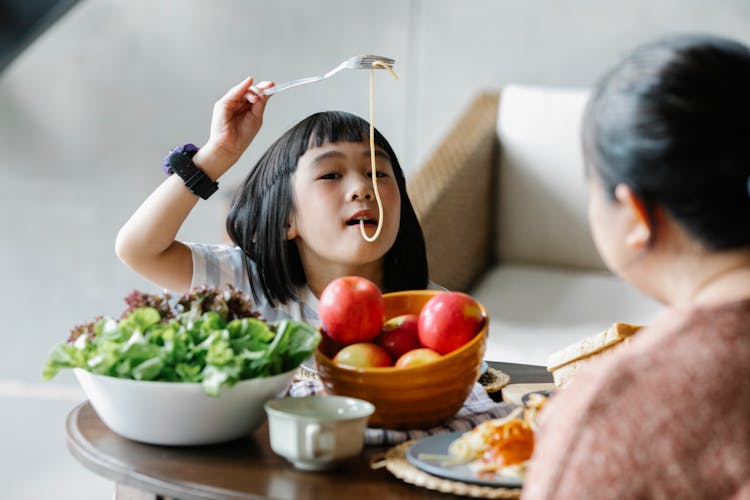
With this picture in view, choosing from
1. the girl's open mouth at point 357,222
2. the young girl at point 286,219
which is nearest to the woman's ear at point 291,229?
the young girl at point 286,219

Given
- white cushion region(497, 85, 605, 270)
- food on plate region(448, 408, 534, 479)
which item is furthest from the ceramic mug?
white cushion region(497, 85, 605, 270)

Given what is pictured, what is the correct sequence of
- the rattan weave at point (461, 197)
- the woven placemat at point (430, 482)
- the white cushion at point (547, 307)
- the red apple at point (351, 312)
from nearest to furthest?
the woven placemat at point (430, 482)
the red apple at point (351, 312)
the white cushion at point (547, 307)
the rattan weave at point (461, 197)

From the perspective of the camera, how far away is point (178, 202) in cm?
169

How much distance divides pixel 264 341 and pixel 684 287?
49 cm

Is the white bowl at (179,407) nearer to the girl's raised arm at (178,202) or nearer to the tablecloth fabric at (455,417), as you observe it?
the tablecloth fabric at (455,417)

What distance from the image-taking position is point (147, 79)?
3607 mm

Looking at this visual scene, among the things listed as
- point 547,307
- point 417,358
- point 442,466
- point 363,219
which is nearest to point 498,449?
point 442,466

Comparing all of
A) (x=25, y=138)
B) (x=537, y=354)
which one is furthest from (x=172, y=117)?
(x=537, y=354)

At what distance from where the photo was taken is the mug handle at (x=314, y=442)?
1162 millimetres

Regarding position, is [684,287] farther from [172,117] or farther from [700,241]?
[172,117]

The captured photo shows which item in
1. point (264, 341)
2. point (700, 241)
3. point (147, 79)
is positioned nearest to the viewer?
point (700, 241)

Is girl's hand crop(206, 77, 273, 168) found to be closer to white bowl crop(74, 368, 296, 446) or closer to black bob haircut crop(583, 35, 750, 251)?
white bowl crop(74, 368, 296, 446)

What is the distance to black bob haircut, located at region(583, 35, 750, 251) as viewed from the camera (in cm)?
99

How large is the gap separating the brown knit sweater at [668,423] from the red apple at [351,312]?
447mm
